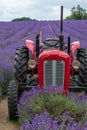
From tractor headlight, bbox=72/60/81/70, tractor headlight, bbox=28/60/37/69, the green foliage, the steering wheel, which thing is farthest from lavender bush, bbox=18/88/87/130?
the steering wheel

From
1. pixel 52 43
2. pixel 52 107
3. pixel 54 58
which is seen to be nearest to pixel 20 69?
pixel 54 58

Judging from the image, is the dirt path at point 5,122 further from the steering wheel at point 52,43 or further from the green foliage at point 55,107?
the steering wheel at point 52,43

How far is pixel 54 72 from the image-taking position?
640 centimetres

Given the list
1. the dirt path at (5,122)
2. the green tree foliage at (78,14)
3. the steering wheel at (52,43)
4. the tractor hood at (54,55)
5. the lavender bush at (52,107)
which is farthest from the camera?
the green tree foliage at (78,14)

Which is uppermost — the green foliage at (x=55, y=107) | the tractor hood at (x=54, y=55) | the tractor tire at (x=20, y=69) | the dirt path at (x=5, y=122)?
the tractor hood at (x=54, y=55)

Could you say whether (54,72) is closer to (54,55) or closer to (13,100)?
(54,55)

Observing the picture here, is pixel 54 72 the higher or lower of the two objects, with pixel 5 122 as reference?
higher

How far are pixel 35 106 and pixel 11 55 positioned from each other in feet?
18.2

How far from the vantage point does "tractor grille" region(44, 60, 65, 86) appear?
6.34 m

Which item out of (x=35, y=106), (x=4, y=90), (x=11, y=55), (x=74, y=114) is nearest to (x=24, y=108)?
(x=35, y=106)

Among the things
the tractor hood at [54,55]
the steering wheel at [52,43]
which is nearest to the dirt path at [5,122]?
the tractor hood at [54,55]

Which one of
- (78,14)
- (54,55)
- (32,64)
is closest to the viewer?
(54,55)

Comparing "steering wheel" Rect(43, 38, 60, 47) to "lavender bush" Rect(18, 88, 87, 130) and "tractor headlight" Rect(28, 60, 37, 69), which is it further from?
"lavender bush" Rect(18, 88, 87, 130)

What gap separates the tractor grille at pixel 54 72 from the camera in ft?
20.8
